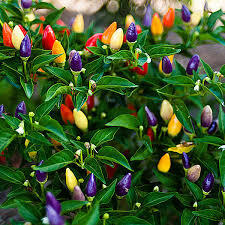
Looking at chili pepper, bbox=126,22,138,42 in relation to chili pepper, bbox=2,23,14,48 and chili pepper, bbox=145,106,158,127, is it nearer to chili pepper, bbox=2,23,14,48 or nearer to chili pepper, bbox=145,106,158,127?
chili pepper, bbox=145,106,158,127

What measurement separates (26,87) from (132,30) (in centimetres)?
33

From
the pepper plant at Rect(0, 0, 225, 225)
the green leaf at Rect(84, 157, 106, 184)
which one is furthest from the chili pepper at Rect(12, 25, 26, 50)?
the green leaf at Rect(84, 157, 106, 184)

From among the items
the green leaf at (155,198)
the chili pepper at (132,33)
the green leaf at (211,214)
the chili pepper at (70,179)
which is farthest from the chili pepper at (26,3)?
the green leaf at (211,214)

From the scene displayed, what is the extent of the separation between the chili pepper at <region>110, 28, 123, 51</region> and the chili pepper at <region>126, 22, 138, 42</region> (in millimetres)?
26

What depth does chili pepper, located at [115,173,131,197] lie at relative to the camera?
2.94ft

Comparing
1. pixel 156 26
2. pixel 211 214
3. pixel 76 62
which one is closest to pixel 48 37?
pixel 76 62

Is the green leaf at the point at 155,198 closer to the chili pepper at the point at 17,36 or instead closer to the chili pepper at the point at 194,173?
the chili pepper at the point at 194,173

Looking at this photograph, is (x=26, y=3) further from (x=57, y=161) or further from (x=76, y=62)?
(x=57, y=161)

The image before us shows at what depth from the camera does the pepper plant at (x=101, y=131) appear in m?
0.86

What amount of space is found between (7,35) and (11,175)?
395 mm

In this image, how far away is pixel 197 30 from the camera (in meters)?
1.27

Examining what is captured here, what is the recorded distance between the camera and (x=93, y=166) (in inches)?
34.8

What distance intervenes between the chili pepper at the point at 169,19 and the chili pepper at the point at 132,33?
38cm

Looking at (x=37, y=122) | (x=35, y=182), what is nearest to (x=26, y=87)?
(x=37, y=122)
